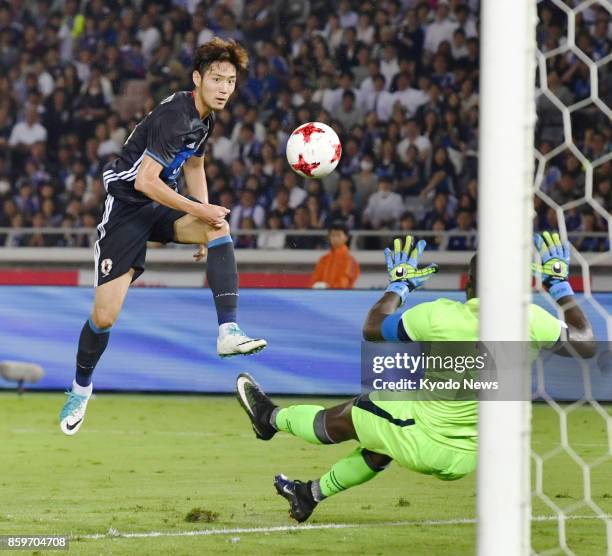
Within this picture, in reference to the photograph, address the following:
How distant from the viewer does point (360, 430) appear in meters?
5.57

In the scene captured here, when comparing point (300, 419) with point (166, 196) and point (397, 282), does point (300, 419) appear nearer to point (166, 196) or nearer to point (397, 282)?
point (397, 282)

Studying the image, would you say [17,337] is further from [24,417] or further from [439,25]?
[439,25]

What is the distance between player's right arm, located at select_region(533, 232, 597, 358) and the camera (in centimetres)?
529

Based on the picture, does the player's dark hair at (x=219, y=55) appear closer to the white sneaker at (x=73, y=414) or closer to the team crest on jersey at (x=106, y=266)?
the team crest on jersey at (x=106, y=266)

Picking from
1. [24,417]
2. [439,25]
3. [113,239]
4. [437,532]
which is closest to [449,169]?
[439,25]

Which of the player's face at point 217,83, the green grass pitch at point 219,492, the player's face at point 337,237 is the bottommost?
the green grass pitch at point 219,492

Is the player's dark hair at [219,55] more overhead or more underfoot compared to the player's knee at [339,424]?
more overhead

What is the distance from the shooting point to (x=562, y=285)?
17.6 feet

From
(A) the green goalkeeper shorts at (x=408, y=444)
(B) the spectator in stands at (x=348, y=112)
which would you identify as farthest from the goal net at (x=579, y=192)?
(A) the green goalkeeper shorts at (x=408, y=444)

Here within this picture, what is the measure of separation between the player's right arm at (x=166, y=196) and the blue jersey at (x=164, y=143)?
0.21 ft

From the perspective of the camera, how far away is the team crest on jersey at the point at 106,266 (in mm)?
6797

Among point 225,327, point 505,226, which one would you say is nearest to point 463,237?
point 225,327

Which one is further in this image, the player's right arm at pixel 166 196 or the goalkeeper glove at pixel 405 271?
the player's right arm at pixel 166 196

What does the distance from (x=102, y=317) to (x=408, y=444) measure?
7.46ft
